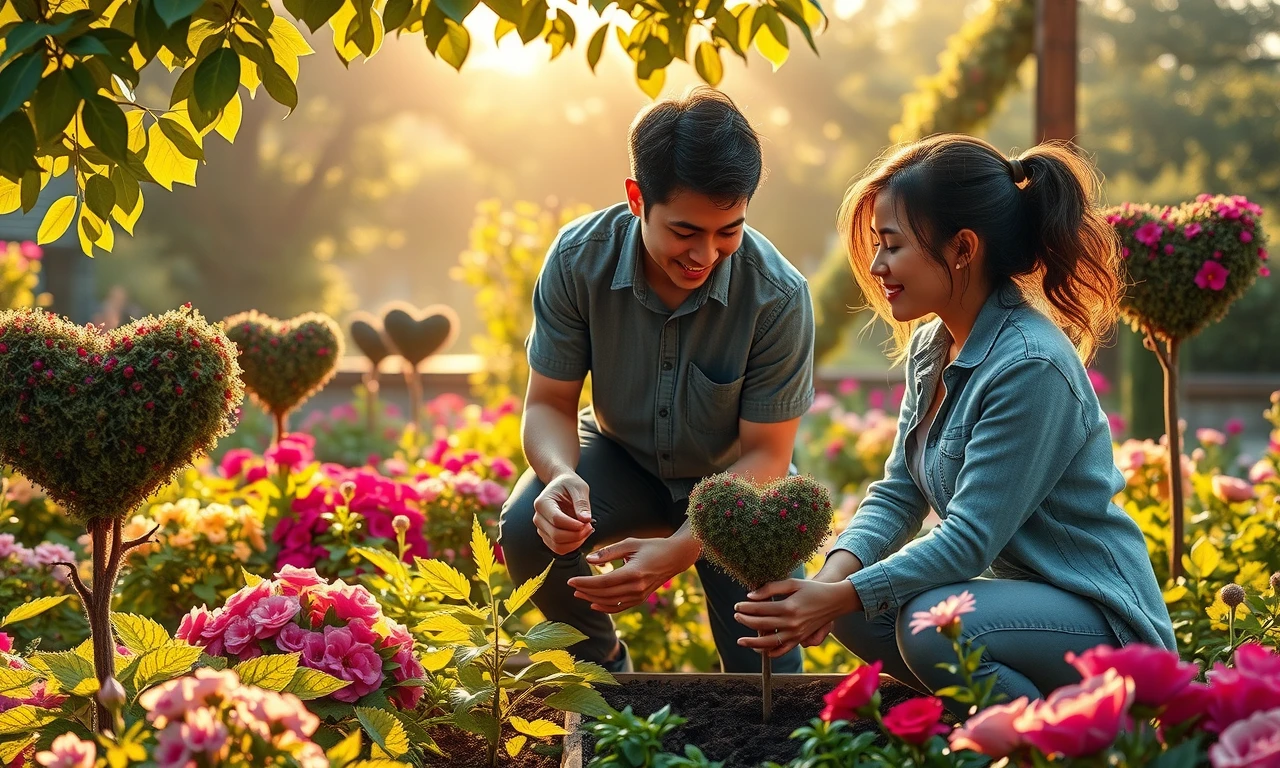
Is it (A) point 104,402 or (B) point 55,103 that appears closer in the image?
(B) point 55,103

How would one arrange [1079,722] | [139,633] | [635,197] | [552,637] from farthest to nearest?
1. [635,197]
2. [552,637]
3. [139,633]
4. [1079,722]

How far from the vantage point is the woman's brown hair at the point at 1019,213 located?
190 centimetres

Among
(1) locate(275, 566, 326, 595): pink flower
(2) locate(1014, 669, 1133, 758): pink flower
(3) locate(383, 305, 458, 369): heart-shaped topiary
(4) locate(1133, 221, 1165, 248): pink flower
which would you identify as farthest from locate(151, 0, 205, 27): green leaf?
(3) locate(383, 305, 458, 369): heart-shaped topiary

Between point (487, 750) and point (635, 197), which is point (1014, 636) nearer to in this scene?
point (487, 750)

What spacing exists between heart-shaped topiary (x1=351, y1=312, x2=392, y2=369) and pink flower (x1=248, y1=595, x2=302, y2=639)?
2.97 metres

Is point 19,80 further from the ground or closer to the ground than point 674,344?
further from the ground

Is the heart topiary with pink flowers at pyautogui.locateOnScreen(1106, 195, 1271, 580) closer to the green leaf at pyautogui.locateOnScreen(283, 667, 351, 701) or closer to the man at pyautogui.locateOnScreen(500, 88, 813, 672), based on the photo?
the man at pyautogui.locateOnScreen(500, 88, 813, 672)

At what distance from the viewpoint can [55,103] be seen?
1.32m

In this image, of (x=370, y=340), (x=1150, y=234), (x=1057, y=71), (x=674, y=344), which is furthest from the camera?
(x=1057, y=71)

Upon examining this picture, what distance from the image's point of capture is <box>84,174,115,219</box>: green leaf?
68.9 inches

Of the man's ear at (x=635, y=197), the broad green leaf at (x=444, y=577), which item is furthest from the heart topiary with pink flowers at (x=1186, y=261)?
the broad green leaf at (x=444, y=577)

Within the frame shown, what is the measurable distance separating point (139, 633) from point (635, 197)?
1.18 meters

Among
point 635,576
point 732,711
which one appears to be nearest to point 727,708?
point 732,711

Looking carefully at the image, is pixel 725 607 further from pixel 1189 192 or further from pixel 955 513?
pixel 1189 192
